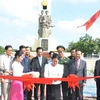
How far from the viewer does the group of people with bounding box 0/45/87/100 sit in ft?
18.1

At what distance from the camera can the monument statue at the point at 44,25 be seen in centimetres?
3138

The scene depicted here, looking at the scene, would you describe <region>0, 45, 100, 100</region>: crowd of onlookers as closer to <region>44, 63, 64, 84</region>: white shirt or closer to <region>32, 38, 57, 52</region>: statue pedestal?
<region>44, 63, 64, 84</region>: white shirt

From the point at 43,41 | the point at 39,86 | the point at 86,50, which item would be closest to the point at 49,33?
the point at 43,41

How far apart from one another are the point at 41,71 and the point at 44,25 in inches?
1012

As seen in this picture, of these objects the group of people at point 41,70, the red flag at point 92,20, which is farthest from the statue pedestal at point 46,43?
the red flag at point 92,20

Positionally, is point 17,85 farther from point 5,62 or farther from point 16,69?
point 5,62

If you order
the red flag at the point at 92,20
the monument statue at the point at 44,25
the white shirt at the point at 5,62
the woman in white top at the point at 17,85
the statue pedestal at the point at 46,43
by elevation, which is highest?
the monument statue at the point at 44,25

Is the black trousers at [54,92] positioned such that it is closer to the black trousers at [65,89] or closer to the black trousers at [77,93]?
the black trousers at [77,93]

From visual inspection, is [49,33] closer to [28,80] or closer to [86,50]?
[86,50]

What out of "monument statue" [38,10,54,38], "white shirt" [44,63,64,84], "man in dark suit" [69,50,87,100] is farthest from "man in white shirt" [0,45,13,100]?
"monument statue" [38,10,54,38]

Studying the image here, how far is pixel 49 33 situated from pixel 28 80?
26918 mm

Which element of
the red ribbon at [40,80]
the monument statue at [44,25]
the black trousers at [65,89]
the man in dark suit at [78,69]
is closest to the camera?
the red ribbon at [40,80]

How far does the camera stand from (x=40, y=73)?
6.46 metres

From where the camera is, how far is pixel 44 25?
32.0 meters
